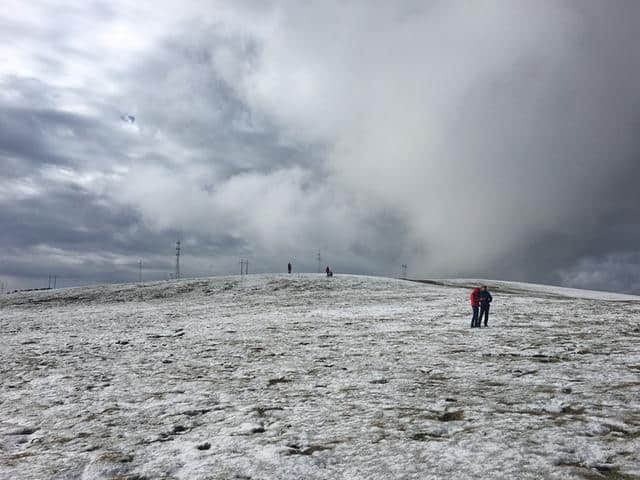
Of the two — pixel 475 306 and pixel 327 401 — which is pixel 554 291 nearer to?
pixel 475 306

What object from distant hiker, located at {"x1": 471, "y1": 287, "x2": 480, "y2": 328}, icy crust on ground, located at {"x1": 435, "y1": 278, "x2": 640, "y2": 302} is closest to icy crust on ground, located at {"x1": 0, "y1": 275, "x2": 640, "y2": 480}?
distant hiker, located at {"x1": 471, "y1": 287, "x2": 480, "y2": 328}

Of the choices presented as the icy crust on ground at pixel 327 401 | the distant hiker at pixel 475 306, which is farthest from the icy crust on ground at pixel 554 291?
the icy crust on ground at pixel 327 401

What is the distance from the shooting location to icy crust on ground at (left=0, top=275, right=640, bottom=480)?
289 inches

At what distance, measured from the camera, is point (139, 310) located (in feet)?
121

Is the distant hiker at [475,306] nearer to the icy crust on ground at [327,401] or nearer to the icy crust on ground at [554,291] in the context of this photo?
the icy crust on ground at [327,401]

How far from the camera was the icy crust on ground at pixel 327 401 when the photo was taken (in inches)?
289

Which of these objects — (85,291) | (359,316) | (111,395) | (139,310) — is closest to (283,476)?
(111,395)

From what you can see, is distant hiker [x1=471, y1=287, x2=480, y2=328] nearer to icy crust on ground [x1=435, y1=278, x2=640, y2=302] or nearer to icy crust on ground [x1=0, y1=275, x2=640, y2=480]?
icy crust on ground [x1=0, y1=275, x2=640, y2=480]

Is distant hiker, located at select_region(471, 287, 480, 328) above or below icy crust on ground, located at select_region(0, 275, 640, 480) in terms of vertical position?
above

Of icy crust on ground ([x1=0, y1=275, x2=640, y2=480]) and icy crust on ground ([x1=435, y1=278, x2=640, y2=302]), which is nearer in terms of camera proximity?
icy crust on ground ([x1=0, y1=275, x2=640, y2=480])

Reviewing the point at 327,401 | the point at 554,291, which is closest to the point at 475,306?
the point at 327,401

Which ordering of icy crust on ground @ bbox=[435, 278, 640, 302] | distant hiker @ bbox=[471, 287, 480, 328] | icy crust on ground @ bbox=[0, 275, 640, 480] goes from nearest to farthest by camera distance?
A: icy crust on ground @ bbox=[0, 275, 640, 480], distant hiker @ bbox=[471, 287, 480, 328], icy crust on ground @ bbox=[435, 278, 640, 302]

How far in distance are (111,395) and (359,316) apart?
18847mm

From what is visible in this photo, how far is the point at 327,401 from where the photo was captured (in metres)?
10.8
